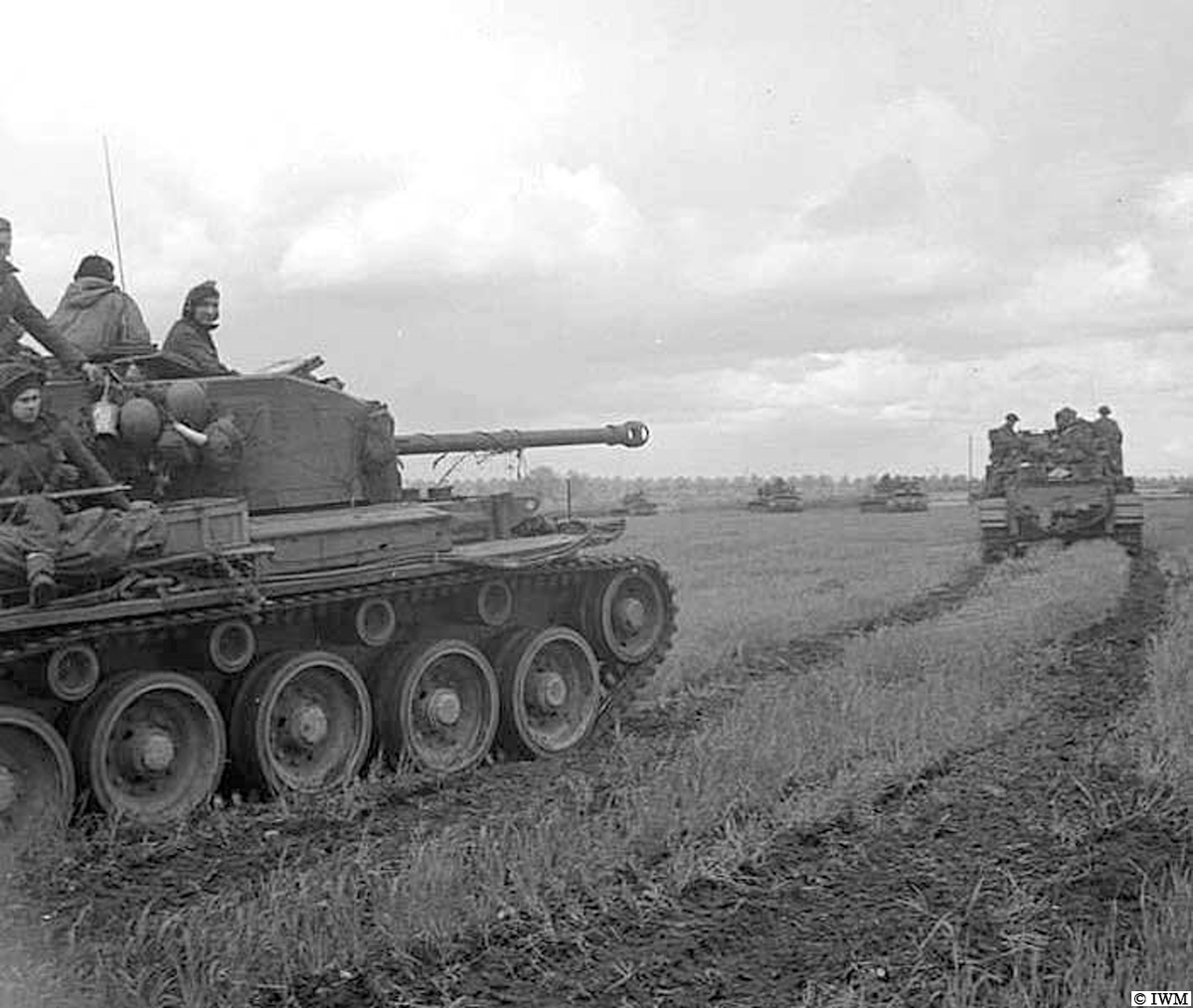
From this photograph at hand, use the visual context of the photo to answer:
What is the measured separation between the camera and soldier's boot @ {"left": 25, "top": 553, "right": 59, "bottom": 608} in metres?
7.86

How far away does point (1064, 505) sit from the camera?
29875 millimetres

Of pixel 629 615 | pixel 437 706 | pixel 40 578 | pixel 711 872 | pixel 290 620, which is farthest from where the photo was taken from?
pixel 629 615

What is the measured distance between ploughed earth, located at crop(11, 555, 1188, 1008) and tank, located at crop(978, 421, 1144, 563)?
20.2 m

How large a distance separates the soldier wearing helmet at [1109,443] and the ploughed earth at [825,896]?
21.8 meters

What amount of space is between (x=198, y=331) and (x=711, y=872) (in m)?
5.56

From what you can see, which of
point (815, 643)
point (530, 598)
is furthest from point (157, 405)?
→ point (815, 643)

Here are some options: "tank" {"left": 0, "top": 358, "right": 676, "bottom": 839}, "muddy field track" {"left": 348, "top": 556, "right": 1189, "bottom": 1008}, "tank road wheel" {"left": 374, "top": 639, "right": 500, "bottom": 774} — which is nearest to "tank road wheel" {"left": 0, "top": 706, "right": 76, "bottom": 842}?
"tank" {"left": 0, "top": 358, "right": 676, "bottom": 839}

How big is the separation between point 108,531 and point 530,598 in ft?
13.4

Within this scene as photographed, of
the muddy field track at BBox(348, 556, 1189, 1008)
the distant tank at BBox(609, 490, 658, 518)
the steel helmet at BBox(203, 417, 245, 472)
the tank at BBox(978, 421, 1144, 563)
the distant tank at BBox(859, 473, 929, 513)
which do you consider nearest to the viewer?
the muddy field track at BBox(348, 556, 1189, 1008)

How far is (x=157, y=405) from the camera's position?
9.49 metres

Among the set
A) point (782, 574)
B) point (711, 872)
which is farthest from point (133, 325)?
point (782, 574)

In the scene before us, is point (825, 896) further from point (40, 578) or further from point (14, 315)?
point (14, 315)

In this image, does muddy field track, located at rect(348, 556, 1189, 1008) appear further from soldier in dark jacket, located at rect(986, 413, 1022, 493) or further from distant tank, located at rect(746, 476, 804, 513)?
distant tank, located at rect(746, 476, 804, 513)

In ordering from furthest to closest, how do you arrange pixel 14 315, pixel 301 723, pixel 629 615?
pixel 629 615
pixel 301 723
pixel 14 315
